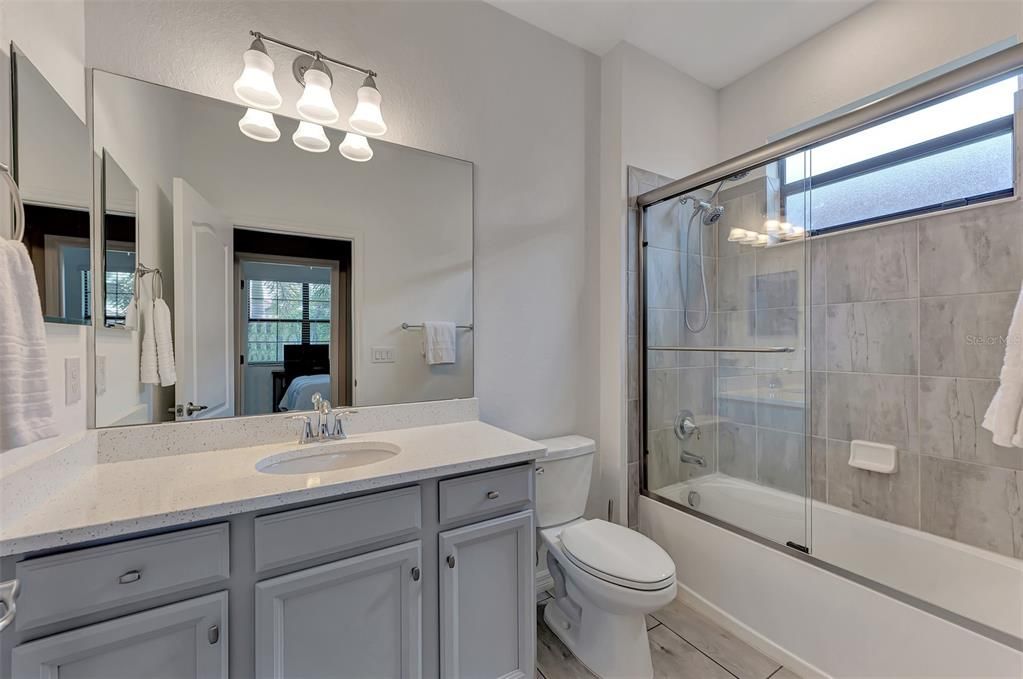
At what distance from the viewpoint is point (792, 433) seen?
6.71ft

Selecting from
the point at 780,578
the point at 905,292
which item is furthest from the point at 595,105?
the point at 780,578

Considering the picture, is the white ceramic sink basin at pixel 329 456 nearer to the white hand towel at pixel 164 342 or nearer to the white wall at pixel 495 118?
the white hand towel at pixel 164 342

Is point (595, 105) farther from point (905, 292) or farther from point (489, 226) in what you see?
point (905, 292)

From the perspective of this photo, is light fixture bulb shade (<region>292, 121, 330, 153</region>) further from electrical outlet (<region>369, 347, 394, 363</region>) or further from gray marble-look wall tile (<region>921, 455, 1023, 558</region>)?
gray marble-look wall tile (<region>921, 455, 1023, 558</region>)

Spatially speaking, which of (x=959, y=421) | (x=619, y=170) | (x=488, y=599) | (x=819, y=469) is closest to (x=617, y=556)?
(x=488, y=599)

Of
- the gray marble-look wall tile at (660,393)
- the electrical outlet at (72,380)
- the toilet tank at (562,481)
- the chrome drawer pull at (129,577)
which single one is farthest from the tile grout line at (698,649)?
the electrical outlet at (72,380)

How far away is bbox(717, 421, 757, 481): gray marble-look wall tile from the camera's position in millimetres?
2135

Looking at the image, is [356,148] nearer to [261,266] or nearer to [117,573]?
[261,266]

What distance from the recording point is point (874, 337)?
1.94 meters

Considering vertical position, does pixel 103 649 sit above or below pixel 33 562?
below

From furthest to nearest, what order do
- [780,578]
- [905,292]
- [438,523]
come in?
[905,292] < [780,578] < [438,523]

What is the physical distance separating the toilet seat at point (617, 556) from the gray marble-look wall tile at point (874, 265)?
1565mm

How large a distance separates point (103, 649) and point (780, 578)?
206 cm

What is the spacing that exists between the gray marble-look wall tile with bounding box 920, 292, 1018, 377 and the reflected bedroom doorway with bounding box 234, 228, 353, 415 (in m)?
2.42
